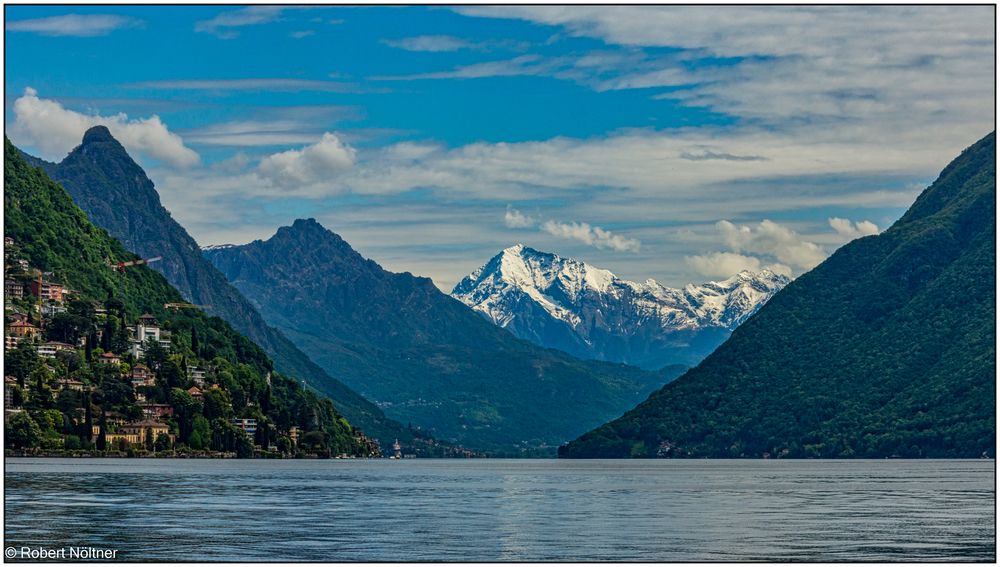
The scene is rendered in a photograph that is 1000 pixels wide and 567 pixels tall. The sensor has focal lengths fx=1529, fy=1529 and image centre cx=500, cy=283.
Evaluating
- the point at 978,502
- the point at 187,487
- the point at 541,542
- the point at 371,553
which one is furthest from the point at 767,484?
the point at 371,553

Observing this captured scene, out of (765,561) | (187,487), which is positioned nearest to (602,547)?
(765,561)

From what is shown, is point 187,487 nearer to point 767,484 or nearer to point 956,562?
point 767,484

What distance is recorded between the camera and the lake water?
89.4 metres

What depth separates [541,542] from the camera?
320ft

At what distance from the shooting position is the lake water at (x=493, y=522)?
89.4m

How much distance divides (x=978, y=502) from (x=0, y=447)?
92.3m

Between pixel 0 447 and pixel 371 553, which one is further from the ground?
pixel 0 447

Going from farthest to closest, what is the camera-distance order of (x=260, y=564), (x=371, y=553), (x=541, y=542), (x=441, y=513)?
1. (x=441, y=513)
2. (x=541, y=542)
3. (x=371, y=553)
4. (x=260, y=564)

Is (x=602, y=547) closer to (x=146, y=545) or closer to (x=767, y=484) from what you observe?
(x=146, y=545)

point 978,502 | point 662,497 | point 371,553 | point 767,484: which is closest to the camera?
point 371,553

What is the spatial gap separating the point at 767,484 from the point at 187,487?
75692 mm

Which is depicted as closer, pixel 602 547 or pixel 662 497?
Answer: pixel 602 547

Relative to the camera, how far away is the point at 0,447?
8488 centimetres

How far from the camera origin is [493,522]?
380ft
